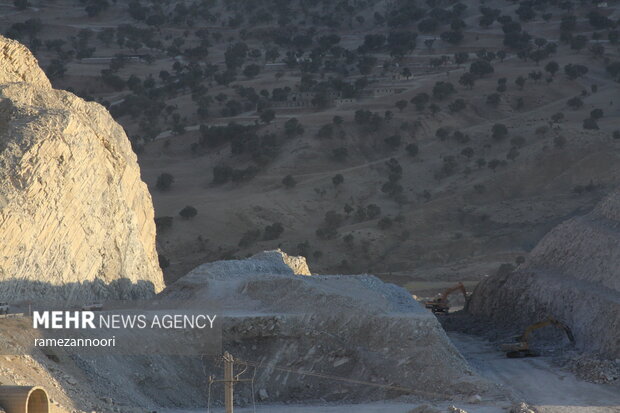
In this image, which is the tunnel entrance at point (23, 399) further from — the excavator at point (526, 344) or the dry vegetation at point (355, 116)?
the dry vegetation at point (355, 116)

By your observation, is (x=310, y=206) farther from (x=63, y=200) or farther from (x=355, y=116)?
(x=63, y=200)

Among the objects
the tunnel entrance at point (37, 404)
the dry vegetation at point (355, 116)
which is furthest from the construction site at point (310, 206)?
the dry vegetation at point (355, 116)

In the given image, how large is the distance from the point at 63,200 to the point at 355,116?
179ft

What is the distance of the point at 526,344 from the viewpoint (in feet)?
115

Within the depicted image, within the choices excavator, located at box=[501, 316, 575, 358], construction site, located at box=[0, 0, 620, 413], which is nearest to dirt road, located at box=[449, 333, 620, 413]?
construction site, located at box=[0, 0, 620, 413]

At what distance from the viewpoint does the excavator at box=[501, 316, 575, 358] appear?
34750mm

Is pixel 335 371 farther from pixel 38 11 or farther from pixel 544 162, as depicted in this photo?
pixel 38 11

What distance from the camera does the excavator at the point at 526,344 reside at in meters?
34.8

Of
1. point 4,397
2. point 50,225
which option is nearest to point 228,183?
point 50,225

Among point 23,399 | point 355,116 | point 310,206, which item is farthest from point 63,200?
point 355,116

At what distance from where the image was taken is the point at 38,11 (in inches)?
4336

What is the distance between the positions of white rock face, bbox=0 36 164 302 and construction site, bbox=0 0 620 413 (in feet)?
0.27

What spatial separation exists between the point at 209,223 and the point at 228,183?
30.8 feet

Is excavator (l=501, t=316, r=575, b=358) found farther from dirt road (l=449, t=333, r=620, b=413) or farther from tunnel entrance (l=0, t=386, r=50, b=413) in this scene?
tunnel entrance (l=0, t=386, r=50, b=413)
